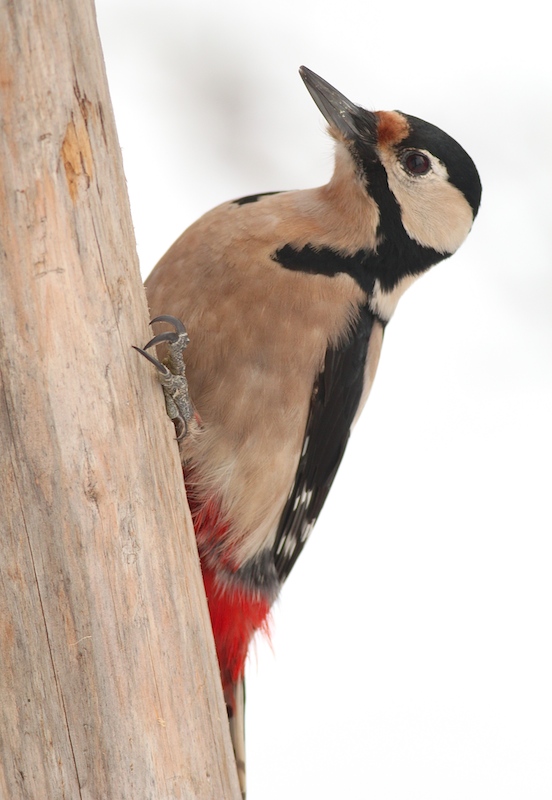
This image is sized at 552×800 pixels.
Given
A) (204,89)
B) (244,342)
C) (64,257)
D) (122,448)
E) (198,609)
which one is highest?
(204,89)

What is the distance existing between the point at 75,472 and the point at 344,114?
1.18 m

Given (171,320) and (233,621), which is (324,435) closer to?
(233,621)

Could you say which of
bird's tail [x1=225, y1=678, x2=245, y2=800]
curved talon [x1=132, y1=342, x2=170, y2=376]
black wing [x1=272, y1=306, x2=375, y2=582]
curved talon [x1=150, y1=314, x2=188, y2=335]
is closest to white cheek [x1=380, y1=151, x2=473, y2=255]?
black wing [x1=272, y1=306, x2=375, y2=582]

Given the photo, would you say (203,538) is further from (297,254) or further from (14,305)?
(14,305)

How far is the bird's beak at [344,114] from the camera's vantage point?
213cm

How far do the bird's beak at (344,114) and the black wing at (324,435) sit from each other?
42 centimetres

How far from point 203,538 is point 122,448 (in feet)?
2.22

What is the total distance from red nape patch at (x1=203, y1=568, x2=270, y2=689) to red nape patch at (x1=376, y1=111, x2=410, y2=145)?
106 cm

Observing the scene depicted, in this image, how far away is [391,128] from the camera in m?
2.10

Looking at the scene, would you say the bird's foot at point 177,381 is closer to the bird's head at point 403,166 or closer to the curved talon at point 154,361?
the curved talon at point 154,361

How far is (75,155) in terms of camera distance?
135 centimetres

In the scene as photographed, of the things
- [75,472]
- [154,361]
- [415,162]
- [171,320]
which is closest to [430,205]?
[415,162]

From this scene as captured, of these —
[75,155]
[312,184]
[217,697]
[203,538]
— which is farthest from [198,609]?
[312,184]

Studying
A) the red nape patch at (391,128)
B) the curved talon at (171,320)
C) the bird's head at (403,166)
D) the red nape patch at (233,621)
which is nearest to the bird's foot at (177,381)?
the curved talon at (171,320)
